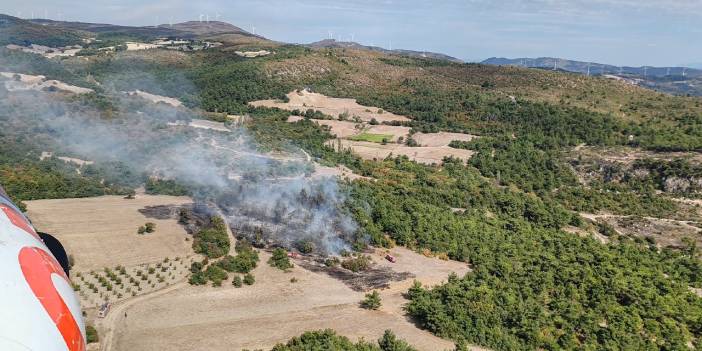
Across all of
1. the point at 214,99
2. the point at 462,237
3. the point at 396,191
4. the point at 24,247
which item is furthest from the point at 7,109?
the point at 24,247

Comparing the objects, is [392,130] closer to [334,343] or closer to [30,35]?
[334,343]

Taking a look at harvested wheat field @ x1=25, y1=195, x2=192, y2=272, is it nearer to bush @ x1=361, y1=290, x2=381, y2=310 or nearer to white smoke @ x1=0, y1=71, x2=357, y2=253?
white smoke @ x1=0, y1=71, x2=357, y2=253

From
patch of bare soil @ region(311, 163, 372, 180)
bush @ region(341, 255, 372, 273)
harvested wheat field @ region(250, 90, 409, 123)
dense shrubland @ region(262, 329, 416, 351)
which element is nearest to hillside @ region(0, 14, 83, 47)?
harvested wheat field @ region(250, 90, 409, 123)

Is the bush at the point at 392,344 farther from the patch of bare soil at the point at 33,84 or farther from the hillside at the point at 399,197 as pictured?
the patch of bare soil at the point at 33,84

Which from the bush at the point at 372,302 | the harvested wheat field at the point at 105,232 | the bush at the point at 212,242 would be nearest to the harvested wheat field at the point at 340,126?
the harvested wheat field at the point at 105,232

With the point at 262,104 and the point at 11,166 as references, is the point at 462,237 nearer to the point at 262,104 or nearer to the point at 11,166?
the point at 11,166
